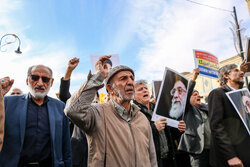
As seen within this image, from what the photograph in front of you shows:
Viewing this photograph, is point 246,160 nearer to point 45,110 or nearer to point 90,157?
point 90,157

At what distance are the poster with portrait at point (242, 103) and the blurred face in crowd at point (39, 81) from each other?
2.34 m

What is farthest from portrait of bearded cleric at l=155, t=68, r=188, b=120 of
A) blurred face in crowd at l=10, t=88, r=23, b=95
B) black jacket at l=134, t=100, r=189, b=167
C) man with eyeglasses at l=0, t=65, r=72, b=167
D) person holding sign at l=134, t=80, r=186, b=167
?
blurred face in crowd at l=10, t=88, r=23, b=95

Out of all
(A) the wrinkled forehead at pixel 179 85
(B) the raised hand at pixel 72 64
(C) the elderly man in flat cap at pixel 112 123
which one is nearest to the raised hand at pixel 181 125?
(A) the wrinkled forehead at pixel 179 85

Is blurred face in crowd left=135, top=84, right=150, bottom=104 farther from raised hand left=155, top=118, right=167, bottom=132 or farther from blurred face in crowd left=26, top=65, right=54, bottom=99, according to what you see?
blurred face in crowd left=26, top=65, right=54, bottom=99

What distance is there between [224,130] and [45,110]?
2282mm

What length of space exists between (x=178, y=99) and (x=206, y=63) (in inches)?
107

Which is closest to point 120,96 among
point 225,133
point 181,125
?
point 181,125

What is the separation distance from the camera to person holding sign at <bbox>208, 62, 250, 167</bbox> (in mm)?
2396

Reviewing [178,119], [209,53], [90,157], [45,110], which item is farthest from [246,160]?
[209,53]

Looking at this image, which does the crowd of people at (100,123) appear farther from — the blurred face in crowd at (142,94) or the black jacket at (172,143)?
the blurred face in crowd at (142,94)

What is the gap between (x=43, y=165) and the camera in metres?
A: 2.19

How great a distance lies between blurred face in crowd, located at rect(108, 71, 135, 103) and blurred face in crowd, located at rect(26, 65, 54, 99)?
0.97 m

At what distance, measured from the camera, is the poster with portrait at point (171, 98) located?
8.87 feet

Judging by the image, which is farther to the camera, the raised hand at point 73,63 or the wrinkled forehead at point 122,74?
the raised hand at point 73,63
